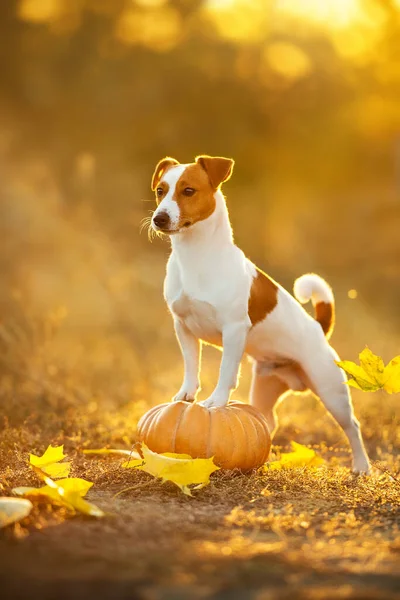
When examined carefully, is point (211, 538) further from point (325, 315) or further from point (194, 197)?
point (325, 315)

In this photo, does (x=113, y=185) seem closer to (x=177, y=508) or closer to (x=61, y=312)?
(x=61, y=312)

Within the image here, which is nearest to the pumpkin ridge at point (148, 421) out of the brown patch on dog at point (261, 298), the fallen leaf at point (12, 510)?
the brown patch on dog at point (261, 298)

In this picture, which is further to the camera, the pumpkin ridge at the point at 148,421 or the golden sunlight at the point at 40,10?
the golden sunlight at the point at 40,10

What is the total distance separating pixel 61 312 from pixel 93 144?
306 inches

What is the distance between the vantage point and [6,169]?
11.7 m

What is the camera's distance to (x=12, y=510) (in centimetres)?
282

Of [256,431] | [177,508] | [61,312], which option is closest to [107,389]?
[61,312]

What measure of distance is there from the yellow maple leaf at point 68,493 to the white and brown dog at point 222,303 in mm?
1159

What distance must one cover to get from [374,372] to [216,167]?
4.64 ft

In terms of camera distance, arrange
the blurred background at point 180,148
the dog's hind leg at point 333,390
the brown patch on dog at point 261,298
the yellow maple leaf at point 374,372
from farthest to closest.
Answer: the blurred background at point 180,148, the dog's hind leg at point 333,390, the brown patch on dog at point 261,298, the yellow maple leaf at point 374,372

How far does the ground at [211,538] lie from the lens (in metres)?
2.18

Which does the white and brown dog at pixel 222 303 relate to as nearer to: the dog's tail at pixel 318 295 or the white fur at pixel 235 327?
the white fur at pixel 235 327

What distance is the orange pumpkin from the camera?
403cm

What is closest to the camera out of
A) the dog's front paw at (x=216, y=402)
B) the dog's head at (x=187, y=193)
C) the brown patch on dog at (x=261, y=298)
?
the dog's head at (x=187, y=193)
